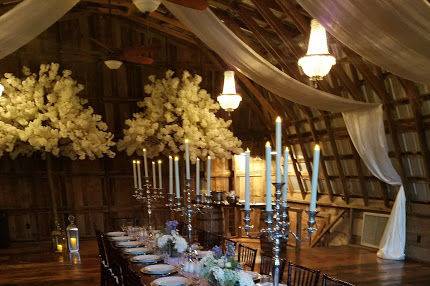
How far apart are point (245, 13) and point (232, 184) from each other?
493 centimetres

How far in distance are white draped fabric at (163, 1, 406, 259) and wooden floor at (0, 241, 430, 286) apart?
2.21 ft

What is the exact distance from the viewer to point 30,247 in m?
9.57

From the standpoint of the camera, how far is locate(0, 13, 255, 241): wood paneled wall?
9.95 metres

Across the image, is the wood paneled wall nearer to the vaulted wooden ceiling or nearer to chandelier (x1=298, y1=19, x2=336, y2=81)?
the vaulted wooden ceiling

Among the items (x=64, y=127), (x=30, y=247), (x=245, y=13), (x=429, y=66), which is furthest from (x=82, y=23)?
(x=429, y=66)

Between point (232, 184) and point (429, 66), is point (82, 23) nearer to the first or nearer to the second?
point (232, 184)

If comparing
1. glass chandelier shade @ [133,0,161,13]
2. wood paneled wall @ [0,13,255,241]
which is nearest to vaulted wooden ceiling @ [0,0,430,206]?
wood paneled wall @ [0,13,255,241]

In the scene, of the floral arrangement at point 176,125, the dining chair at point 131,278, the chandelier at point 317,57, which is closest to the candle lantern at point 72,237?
the floral arrangement at point 176,125

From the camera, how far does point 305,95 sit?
20.3ft

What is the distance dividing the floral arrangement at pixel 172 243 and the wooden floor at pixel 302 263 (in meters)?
2.35

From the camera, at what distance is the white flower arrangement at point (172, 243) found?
465cm

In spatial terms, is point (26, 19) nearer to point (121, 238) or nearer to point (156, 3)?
point (156, 3)

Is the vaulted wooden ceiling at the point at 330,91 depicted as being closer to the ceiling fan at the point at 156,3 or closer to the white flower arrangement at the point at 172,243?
the ceiling fan at the point at 156,3

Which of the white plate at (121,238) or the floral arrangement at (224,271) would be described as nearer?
the floral arrangement at (224,271)
